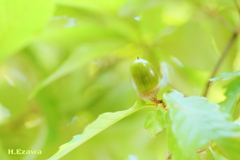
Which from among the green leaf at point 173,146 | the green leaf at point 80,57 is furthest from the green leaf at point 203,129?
the green leaf at point 80,57

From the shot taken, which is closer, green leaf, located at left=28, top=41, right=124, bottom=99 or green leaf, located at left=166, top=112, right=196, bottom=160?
green leaf, located at left=166, top=112, right=196, bottom=160

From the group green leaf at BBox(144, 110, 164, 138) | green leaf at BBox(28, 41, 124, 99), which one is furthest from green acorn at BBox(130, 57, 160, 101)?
green leaf at BBox(28, 41, 124, 99)

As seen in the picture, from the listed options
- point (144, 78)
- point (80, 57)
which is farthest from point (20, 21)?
point (144, 78)

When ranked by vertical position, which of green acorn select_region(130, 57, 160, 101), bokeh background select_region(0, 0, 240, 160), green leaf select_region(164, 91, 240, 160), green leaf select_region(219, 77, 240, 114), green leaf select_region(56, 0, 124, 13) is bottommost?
green leaf select_region(164, 91, 240, 160)

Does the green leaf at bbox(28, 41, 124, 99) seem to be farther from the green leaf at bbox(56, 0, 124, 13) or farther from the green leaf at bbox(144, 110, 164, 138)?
the green leaf at bbox(144, 110, 164, 138)

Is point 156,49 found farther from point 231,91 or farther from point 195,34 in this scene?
point 231,91

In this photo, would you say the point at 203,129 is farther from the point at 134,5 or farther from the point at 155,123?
the point at 134,5
